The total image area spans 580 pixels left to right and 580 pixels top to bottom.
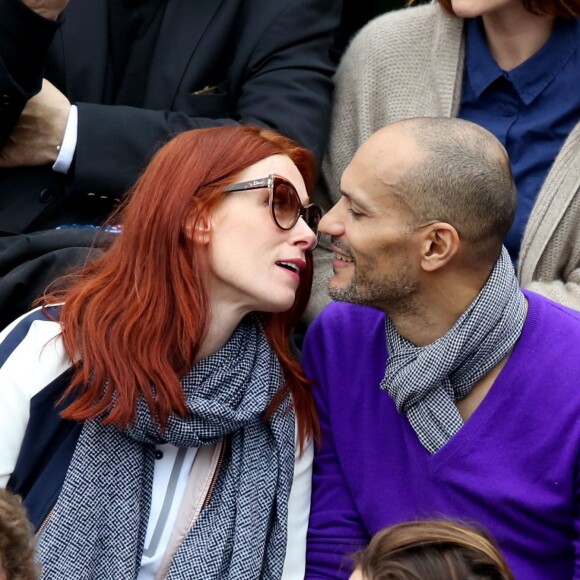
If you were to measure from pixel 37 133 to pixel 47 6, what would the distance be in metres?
0.34

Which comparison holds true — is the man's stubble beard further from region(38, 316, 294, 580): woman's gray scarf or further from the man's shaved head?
region(38, 316, 294, 580): woman's gray scarf

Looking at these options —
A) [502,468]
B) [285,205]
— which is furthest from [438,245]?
[502,468]

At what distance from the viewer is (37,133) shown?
317 centimetres

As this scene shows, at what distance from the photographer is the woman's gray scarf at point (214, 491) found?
8.65 feet

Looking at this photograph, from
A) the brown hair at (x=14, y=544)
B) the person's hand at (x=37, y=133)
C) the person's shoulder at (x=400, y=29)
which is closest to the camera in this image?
the brown hair at (x=14, y=544)

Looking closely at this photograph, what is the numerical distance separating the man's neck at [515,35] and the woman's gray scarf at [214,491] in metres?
1.06

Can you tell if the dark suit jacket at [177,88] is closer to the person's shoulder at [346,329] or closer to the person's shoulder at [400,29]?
the person's shoulder at [400,29]

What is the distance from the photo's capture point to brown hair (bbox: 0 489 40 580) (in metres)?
1.93

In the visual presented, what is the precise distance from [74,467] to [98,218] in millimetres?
819

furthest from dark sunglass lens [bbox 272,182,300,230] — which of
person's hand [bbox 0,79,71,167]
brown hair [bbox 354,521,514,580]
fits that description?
brown hair [bbox 354,521,514,580]

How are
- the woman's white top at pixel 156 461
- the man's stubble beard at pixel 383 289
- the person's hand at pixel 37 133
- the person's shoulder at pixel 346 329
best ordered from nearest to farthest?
the woman's white top at pixel 156 461 < the man's stubble beard at pixel 383 289 < the person's shoulder at pixel 346 329 < the person's hand at pixel 37 133

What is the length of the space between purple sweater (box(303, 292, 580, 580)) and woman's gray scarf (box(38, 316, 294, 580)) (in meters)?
0.16

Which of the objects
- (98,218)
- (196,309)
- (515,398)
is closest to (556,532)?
(515,398)

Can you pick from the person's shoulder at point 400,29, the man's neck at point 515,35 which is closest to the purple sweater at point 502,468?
the man's neck at point 515,35
